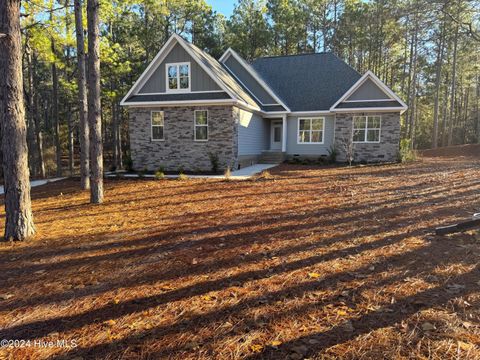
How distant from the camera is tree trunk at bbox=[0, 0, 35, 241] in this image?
16.3 ft

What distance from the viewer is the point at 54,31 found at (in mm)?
14945

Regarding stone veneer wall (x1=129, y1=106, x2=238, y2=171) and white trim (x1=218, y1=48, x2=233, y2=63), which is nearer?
stone veneer wall (x1=129, y1=106, x2=238, y2=171)

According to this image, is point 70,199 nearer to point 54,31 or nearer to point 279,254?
point 279,254

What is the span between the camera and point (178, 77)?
1493 cm

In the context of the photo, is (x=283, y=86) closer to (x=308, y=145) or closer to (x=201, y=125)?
(x=308, y=145)

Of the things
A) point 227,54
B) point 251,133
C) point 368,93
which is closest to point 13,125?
point 251,133

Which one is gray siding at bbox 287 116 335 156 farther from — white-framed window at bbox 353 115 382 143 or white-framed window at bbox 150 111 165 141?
white-framed window at bbox 150 111 165 141

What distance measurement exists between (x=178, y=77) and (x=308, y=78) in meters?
8.91

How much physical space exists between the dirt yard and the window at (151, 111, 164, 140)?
9406mm

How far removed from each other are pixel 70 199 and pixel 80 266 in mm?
5971

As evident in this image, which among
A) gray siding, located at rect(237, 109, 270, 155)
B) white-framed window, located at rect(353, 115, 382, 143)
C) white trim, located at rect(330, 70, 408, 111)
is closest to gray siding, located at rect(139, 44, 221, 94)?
gray siding, located at rect(237, 109, 270, 155)

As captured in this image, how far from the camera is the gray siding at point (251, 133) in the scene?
15516mm

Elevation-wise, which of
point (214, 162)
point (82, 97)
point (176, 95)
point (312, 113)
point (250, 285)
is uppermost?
point (176, 95)

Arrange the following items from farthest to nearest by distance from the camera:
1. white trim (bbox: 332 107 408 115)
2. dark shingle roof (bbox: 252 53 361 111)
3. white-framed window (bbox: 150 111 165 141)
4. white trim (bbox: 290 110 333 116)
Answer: dark shingle roof (bbox: 252 53 361 111), white trim (bbox: 290 110 333 116), white trim (bbox: 332 107 408 115), white-framed window (bbox: 150 111 165 141)
